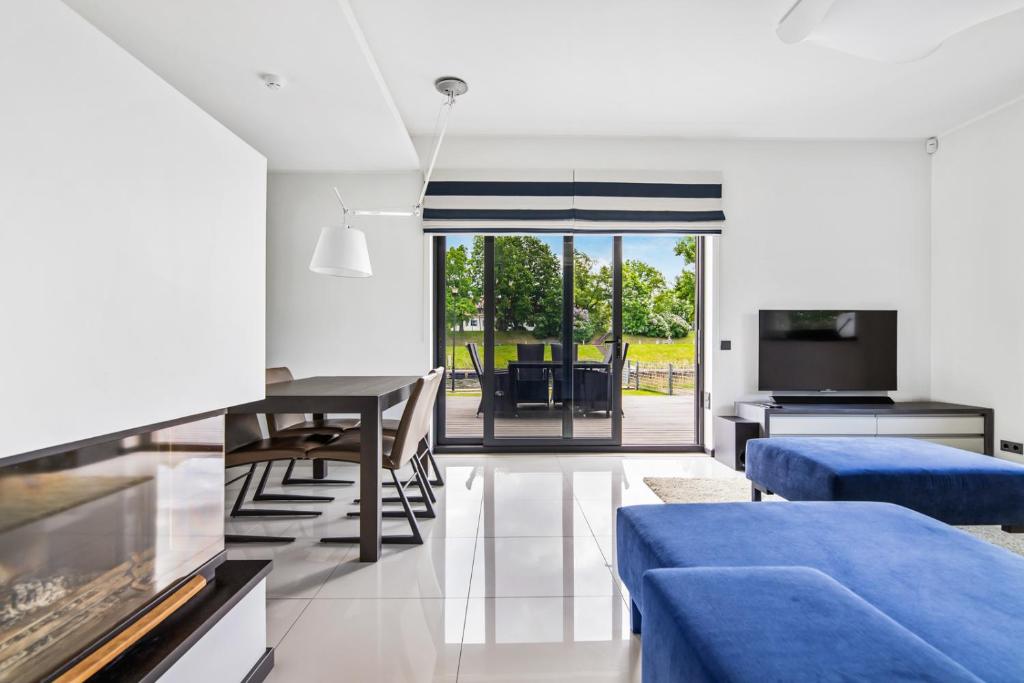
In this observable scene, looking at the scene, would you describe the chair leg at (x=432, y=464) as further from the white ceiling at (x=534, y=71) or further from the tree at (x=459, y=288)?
the white ceiling at (x=534, y=71)

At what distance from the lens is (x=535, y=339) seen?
15.1 feet

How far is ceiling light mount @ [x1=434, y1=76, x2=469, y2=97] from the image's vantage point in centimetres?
340

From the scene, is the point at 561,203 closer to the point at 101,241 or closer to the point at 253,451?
the point at 253,451

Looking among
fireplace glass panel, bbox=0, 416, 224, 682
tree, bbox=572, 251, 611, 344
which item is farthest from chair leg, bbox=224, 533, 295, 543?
tree, bbox=572, 251, 611, 344

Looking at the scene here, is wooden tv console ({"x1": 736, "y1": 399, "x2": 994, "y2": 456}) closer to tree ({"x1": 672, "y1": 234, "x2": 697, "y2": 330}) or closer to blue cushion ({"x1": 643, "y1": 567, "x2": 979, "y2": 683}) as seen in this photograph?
tree ({"x1": 672, "y1": 234, "x2": 697, "y2": 330})

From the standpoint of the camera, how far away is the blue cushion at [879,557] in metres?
0.95

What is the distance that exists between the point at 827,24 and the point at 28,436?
11.1ft

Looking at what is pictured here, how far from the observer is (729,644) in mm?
857

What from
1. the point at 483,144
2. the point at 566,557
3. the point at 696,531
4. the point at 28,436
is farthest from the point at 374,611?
the point at 483,144

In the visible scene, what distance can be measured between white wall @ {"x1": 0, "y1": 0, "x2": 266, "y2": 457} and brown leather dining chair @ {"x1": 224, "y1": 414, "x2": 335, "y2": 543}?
134 centimetres

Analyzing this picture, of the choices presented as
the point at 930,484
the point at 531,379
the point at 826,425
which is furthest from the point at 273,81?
the point at 826,425

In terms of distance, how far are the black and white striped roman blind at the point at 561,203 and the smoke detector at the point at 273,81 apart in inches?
59.1

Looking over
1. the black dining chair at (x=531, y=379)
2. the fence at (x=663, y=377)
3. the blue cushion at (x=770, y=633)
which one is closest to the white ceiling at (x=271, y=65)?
the black dining chair at (x=531, y=379)

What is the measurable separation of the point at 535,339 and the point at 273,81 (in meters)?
2.74
